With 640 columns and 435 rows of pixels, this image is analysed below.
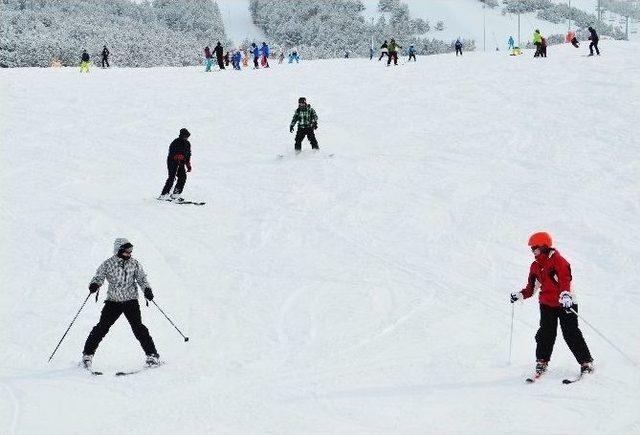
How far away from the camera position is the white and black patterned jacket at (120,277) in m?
8.08

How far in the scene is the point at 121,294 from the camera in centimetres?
809

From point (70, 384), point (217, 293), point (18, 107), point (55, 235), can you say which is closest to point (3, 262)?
point (55, 235)

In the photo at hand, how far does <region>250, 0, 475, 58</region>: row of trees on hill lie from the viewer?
110906 millimetres

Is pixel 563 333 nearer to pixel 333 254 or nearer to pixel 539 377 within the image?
pixel 539 377

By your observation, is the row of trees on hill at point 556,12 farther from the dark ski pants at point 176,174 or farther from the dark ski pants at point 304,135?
the dark ski pants at point 176,174

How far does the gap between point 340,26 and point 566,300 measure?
114m

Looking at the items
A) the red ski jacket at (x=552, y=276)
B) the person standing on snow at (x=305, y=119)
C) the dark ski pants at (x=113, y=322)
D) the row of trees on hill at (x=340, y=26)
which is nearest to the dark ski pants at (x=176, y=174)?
the person standing on snow at (x=305, y=119)

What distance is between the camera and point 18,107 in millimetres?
24094

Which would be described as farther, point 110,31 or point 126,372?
point 110,31

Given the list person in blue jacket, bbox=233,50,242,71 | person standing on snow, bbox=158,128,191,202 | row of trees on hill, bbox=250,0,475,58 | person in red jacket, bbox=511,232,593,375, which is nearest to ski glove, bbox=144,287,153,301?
person in red jacket, bbox=511,232,593,375

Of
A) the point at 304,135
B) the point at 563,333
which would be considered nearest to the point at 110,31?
the point at 304,135

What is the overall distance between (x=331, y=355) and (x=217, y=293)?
2.65 m

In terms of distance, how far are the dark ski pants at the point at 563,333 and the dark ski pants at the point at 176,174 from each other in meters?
8.77

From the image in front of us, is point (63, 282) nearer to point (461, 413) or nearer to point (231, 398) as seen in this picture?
point (231, 398)
